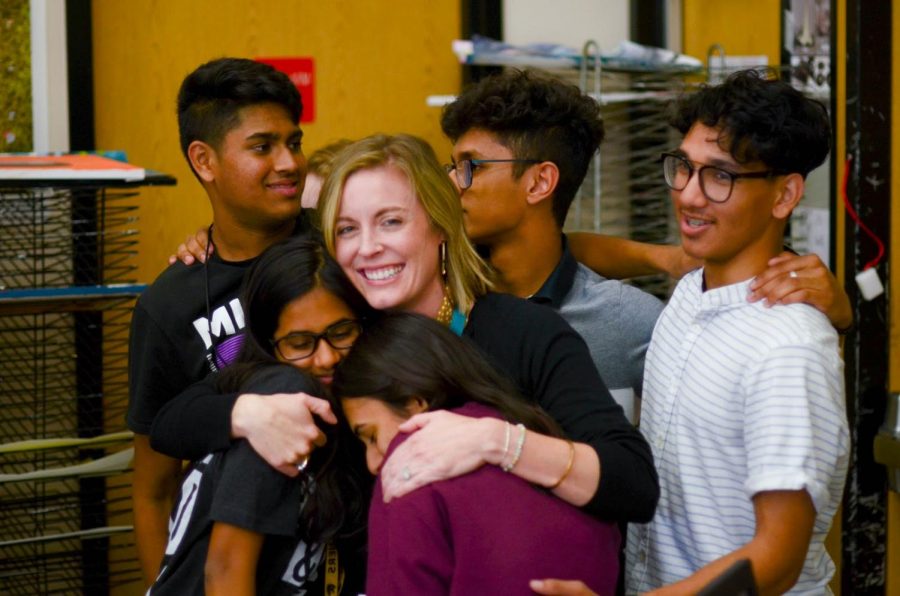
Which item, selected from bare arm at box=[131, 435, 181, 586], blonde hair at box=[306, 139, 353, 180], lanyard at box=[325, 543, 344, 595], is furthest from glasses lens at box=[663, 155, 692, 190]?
bare arm at box=[131, 435, 181, 586]

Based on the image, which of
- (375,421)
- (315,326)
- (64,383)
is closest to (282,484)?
(375,421)

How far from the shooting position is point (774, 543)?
1562 mm

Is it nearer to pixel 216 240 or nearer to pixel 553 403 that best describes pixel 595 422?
pixel 553 403

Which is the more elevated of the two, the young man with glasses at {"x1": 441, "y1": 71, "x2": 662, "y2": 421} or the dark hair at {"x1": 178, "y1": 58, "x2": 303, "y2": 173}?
the dark hair at {"x1": 178, "y1": 58, "x2": 303, "y2": 173}

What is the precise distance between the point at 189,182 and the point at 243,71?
3.23 ft

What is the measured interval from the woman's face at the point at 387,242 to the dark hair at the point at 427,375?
0.17 m

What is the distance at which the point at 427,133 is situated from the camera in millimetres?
3469

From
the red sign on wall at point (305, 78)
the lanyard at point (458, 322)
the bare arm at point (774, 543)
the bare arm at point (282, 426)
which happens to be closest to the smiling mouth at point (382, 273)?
the lanyard at point (458, 322)

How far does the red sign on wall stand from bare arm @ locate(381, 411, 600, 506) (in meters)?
1.98

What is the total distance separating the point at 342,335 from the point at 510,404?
36cm

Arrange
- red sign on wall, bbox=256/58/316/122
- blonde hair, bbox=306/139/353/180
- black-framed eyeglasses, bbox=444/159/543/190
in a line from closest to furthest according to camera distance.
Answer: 1. black-framed eyeglasses, bbox=444/159/543/190
2. blonde hair, bbox=306/139/353/180
3. red sign on wall, bbox=256/58/316/122

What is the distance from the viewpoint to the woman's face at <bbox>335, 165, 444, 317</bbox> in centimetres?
177

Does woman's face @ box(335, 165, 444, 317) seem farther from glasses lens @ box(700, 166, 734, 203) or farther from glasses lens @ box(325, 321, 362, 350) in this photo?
glasses lens @ box(700, 166, 734, 203)

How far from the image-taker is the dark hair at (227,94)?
89.0 inches
